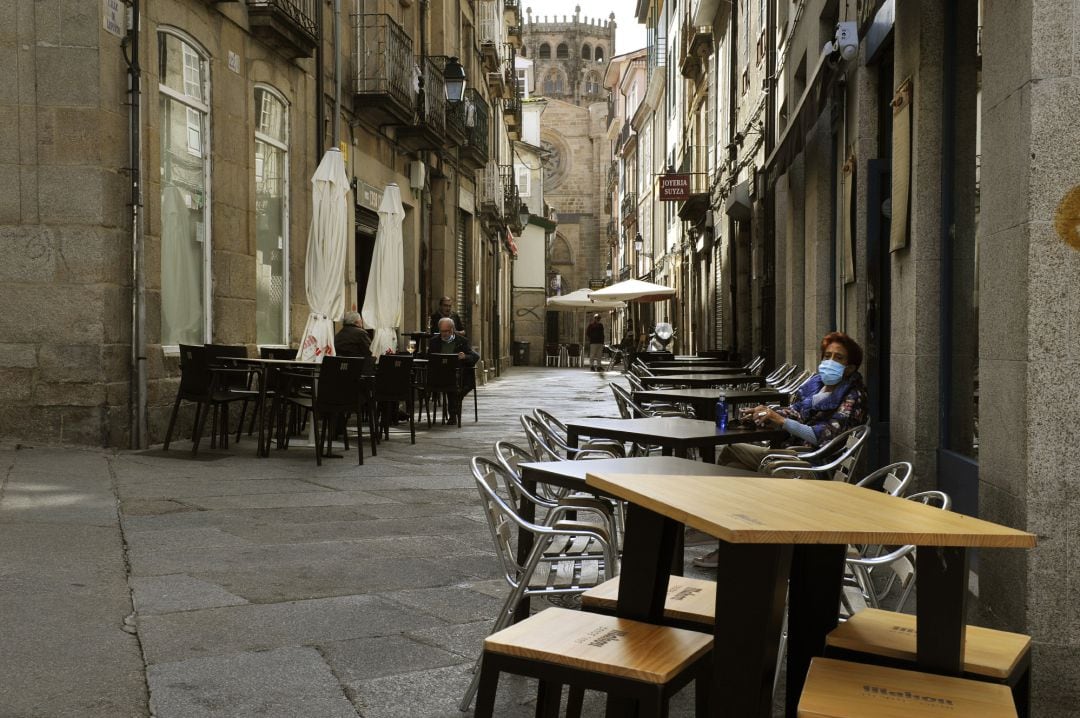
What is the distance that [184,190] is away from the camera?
11773 millimetres

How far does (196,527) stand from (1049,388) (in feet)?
15.7

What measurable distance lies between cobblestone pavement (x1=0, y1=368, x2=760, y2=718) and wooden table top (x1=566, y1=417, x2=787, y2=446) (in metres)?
0.92

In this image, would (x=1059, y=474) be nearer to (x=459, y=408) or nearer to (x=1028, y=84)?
(x=1028, y=84)

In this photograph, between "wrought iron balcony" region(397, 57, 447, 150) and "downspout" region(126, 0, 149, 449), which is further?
"wrought iron balcony" region(397, 57, 447, 150)

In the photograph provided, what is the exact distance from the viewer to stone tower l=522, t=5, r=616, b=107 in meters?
85.6

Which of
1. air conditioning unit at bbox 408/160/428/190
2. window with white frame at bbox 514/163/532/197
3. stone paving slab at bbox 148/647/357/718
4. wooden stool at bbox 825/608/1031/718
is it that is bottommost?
stone paving slab at bbox 148/647/357/718

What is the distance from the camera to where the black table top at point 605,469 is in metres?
4.24

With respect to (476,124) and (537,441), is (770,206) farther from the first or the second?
(537,441)


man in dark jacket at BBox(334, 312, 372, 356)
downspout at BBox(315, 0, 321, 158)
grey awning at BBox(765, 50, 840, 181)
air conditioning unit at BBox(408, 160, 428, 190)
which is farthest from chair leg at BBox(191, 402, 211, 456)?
air conditioning unit at BBox(408, 160, 428, 190)

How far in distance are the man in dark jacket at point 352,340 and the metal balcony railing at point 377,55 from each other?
5.12 metres

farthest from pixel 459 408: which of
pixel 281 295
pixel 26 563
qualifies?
pixel 26 563

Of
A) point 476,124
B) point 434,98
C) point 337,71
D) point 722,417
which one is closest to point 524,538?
point 722,417

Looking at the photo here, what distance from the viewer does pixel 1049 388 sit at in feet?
13.3

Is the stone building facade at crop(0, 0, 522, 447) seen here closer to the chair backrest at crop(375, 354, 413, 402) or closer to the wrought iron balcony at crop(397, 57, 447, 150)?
the wrought iron balcony at crop(397, 57, 447, 150)
